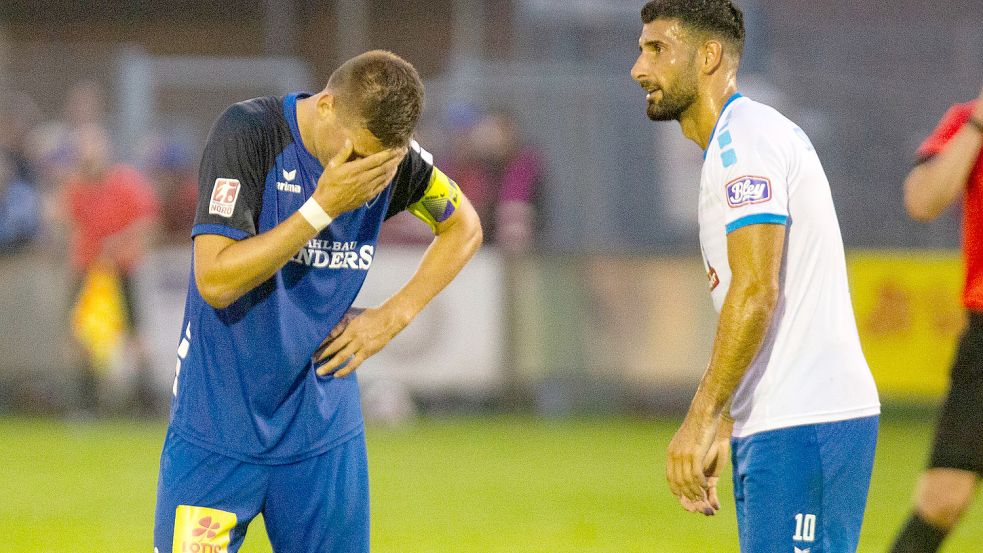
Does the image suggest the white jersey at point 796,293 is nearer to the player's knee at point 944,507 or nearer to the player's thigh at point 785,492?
the player's thigh at point 785,492

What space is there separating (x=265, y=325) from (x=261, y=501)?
21.4 inches

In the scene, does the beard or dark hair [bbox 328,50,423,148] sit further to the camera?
the beard

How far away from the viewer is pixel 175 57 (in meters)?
15.4

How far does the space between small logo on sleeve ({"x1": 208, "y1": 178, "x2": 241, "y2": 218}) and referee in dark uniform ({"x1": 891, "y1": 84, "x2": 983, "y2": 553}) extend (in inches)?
104

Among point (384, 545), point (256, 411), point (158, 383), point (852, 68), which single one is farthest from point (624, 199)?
point (256, 411)

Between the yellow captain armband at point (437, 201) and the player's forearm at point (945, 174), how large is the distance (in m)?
1.77

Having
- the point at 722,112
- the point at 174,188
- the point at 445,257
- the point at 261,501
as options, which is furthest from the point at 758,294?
the point at 174,188

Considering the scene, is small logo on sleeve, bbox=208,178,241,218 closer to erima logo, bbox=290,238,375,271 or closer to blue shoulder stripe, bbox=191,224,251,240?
blue shoulder stripe, bbox=191,224,251,240

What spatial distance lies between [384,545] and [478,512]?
3.84 ft

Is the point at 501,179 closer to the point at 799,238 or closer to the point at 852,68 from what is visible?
the point at 852,68

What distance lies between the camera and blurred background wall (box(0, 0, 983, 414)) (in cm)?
1280

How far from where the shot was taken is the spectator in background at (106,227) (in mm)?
12672

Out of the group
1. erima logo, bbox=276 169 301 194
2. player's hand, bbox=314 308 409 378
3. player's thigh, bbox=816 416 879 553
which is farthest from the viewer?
player's hand, bbox=314 308 409 378

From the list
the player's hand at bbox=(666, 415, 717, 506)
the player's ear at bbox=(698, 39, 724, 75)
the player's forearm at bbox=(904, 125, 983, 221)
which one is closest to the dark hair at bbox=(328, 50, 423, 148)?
the player's ear at bbox=(698, 39, 724, 75)
